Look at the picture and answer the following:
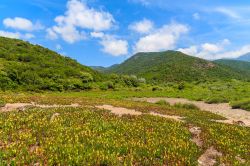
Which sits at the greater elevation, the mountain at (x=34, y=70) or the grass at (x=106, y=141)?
the mountain at (x=34, y=70)

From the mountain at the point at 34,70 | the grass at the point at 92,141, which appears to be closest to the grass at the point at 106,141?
the grass at the point at 92,141

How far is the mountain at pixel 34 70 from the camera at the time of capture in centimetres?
6384

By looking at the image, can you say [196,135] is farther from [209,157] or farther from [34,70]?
[34,70]

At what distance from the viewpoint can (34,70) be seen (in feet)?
243

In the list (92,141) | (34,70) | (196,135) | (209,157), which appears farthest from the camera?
(34,70)

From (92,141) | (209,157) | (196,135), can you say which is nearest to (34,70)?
(196,135)

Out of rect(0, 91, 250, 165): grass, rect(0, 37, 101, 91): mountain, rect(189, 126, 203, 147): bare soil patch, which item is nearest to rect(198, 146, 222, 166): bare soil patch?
rect(0, 91, 250, 165): grass

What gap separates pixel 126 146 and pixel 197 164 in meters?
3.46

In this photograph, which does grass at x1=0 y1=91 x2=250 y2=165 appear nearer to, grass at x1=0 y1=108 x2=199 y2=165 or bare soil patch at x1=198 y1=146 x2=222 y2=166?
grass at x1=0 y1=108 x2=199 y2=165

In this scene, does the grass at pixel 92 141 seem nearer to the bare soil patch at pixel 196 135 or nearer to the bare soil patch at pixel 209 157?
the bare soil patch at pixel 209 157

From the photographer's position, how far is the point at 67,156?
14539 mm

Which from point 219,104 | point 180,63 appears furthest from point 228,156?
point 180,63

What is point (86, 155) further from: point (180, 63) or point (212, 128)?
point (180, 63)

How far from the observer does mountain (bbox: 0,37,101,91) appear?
63.8 metres
